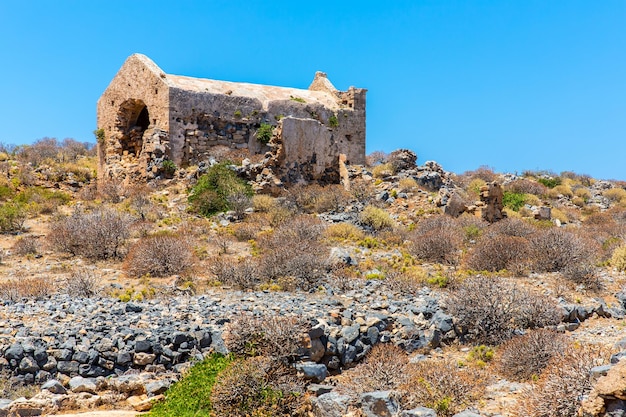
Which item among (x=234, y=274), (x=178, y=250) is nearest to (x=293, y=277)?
(x=234, y=274)

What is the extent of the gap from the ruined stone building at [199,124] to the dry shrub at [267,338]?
38.7 feet

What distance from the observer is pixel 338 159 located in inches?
810

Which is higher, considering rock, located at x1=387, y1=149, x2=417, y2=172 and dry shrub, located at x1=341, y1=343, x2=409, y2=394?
rock, located at x1=387, y1=149, x2=417, y2=172

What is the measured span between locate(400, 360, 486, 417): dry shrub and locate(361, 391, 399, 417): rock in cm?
17

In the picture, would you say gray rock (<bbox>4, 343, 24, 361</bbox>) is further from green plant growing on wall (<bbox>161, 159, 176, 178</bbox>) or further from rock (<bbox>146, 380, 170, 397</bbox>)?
green plant growing on wall (<bbox>161, 159, 176, 178</bbox>)

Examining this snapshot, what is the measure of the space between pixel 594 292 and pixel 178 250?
751 centimetres

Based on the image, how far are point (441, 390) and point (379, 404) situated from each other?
663mm

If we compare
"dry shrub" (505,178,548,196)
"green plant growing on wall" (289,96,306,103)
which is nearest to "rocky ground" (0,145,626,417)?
"green plant growing on wall" (289,96,306,103)

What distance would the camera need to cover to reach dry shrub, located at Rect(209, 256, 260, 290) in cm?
989

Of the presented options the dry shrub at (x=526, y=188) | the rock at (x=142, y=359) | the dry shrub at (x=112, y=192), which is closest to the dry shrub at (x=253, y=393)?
the rock at (x=142, y=359)

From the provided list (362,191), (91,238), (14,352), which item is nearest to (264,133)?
(362,191)

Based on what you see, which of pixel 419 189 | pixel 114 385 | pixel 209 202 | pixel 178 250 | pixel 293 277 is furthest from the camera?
pixel 419 189

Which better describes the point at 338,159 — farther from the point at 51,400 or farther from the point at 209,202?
the point at 51,400

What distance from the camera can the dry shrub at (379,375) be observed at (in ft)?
20.2
